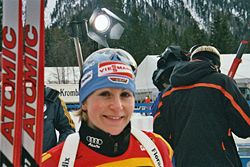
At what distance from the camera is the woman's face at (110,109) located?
5.91ft

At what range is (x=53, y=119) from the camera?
316 cm

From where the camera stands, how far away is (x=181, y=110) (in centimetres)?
300

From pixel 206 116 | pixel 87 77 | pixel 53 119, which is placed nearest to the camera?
pixel 87 77

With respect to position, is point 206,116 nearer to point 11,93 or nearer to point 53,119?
point 53,119

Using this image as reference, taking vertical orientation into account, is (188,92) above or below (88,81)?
below

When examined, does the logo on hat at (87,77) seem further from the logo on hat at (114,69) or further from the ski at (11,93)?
the ski at (11,93)

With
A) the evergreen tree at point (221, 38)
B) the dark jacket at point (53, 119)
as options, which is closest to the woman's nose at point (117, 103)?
the dark jacket at point (53, 119)

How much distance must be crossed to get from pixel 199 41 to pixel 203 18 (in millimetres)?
96605

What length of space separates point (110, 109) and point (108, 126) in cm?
8

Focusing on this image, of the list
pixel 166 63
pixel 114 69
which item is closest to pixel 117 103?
pixel 114 69

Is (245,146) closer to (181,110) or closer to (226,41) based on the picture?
(181,110)

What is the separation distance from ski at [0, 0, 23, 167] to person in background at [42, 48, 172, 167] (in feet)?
1.19

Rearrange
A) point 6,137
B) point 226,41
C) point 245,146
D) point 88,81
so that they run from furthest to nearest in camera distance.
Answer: point 226,41 → point 245,146 → point 88,81 → point 6,137

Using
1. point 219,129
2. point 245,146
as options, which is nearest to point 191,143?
point 219,129
